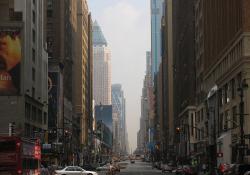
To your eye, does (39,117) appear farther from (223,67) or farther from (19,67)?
(223,67)

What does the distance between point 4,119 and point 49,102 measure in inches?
1476

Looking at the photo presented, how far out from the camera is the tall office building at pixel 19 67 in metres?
96.2

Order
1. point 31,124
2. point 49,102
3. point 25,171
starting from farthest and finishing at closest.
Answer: point 49,102 < point 31,124 < point 25,171

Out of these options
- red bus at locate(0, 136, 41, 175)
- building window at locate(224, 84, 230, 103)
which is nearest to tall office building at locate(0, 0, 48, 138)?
building window at locate(224, 84, 230, 103)

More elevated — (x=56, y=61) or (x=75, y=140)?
(x=56, y=61)

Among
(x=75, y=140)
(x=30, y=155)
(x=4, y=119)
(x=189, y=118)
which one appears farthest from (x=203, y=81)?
(x=30, y=155)

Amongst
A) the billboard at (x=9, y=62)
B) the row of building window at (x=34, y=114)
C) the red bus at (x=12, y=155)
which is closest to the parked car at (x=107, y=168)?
the row of building window at (x=34, y=114)

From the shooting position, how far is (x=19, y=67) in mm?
98188

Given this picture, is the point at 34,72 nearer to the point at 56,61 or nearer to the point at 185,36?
the point at 56,61

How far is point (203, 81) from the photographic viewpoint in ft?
402

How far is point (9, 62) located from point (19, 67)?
1.68m

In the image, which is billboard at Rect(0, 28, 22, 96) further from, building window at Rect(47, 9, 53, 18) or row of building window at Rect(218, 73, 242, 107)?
building window at Rect(47, 9, 53, 18)

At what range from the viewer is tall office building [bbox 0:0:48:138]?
96188mm

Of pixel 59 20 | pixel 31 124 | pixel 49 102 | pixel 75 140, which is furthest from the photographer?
pixel 75 140
